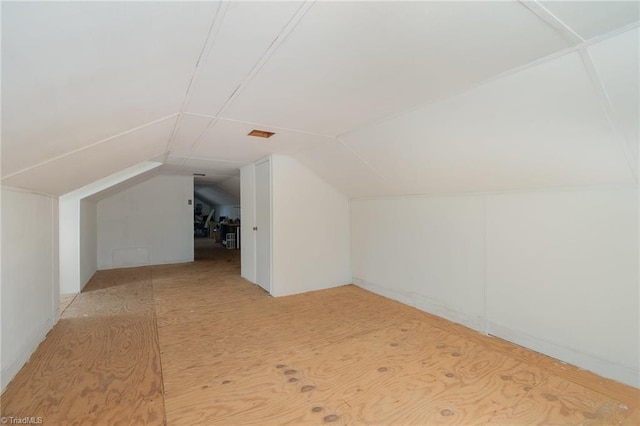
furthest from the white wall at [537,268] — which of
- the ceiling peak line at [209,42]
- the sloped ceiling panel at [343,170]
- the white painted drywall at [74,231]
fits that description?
the white painted drywall at [74,231]

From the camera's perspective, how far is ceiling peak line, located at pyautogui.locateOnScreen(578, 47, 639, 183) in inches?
58.6

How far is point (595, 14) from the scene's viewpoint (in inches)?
48.7

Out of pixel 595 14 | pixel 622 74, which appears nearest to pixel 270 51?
pixel 595 14

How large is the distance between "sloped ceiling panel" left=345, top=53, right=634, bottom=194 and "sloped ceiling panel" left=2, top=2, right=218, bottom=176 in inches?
68.9

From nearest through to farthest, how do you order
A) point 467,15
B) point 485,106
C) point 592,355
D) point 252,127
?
1. point 467,15
2. point 485,106
3. point 592,355
4. point 252,127

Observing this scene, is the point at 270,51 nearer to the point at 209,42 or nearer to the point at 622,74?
the point at 209,42

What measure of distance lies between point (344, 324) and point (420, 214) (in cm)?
163

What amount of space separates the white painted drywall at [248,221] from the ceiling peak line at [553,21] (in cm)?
412

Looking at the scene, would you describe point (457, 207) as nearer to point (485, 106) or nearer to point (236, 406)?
point (485, 106)

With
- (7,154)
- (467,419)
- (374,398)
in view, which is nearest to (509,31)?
(467,419)

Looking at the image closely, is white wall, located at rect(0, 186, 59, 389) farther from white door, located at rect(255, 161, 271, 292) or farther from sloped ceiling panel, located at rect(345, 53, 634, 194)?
sloped ceiling panel, located at rect(345, 53, 634, 194)

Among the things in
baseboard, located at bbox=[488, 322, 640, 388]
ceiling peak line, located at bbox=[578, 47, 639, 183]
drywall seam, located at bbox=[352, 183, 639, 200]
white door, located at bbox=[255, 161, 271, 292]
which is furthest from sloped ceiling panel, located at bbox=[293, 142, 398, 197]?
ceiling peak line, located at bbox=[578, 47, 639, 183]

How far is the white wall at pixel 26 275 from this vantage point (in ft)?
6.88

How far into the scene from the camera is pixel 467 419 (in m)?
1.69
